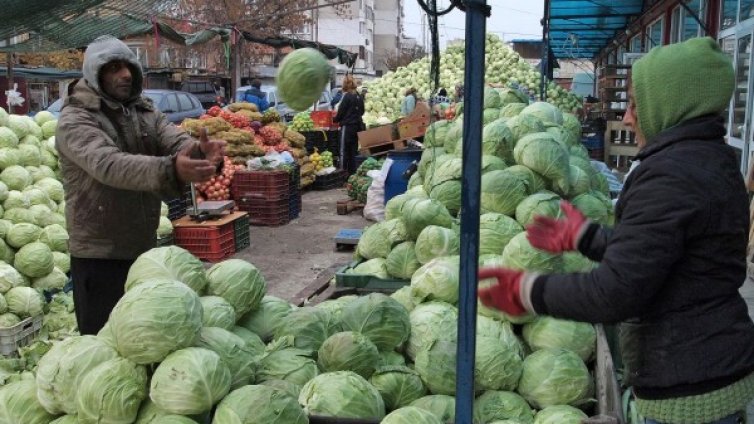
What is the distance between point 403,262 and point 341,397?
1874mm

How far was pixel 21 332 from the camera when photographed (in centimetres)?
475

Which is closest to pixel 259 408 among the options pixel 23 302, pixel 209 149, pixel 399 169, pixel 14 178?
pixel 209 149

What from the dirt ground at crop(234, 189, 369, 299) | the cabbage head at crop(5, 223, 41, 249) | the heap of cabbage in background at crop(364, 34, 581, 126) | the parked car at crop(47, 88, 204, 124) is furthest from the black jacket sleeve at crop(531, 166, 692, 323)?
the heap of cabbage in background at crop(364, 34, 581, 126)

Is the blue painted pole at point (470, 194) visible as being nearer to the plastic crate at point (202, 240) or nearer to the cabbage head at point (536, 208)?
the cabbage head at point (536, 208)

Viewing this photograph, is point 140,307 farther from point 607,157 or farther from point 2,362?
point 607,157

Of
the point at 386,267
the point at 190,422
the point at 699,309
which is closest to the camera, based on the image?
the point at 699,309

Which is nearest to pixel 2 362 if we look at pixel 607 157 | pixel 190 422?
pixel 190 422

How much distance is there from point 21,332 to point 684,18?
38.6ft

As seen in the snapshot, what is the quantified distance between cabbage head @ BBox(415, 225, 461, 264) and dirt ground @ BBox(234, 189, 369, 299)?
243 centimetres

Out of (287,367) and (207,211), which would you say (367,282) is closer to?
(287,367)

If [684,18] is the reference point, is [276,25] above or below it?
above

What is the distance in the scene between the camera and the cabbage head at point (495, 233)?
148 inches

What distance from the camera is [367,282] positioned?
412 cm

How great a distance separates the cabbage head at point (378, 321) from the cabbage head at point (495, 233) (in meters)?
0.96
